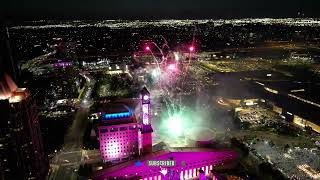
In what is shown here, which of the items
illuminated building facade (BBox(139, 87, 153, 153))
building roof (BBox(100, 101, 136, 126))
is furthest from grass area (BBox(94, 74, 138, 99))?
illuminated building facade (BBox(139, 87, 153, 153))

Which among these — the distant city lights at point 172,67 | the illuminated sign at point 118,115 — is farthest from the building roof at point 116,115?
the distant city lights at point 172,67

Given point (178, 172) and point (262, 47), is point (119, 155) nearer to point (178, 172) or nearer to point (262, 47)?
point (178, 172)

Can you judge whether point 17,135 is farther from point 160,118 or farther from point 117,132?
point 160,118

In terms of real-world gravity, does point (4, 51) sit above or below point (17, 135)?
above

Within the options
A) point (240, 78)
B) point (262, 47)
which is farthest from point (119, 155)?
point (262, 47)

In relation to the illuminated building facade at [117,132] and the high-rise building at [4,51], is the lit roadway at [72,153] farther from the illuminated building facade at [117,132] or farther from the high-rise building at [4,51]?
the high-rise building at [4,51]

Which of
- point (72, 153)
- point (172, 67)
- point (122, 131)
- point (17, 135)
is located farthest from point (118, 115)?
point (172, 67)
